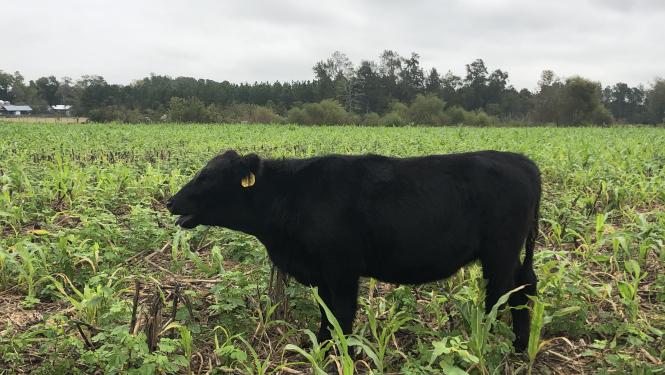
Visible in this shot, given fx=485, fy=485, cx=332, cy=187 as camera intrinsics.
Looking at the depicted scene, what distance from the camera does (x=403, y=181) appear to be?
3.52 meters

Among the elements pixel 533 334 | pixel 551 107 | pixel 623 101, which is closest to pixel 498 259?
pixel 533 334

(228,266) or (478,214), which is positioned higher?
(478,214)

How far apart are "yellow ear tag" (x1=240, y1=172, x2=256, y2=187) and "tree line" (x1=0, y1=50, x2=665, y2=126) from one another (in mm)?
49449

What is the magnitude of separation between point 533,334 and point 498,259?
57cm

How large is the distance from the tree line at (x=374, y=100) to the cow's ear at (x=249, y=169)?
49.4 meters

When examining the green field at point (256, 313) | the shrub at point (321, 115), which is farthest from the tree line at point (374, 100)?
the green field at point (256, 313)

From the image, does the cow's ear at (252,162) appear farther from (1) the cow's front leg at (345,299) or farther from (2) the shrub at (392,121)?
(2) the shrub at (392,121)

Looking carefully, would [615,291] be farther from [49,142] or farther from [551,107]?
[551,107]

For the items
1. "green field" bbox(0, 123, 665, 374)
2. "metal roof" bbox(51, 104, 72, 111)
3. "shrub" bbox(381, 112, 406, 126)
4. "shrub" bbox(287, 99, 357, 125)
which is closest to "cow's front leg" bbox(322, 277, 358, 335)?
"green field" bbox(0, 123, 665, 374)

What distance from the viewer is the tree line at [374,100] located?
56.2 metres

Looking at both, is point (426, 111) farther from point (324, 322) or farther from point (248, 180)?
point (324, 322)

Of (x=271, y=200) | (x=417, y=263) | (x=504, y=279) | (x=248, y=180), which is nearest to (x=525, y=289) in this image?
(x=504, y=279)

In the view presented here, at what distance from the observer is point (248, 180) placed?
147 inches

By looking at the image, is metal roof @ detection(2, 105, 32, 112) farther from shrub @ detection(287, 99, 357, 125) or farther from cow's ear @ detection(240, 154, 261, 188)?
cow's ear @ detection(240, 154, 261, 188)
